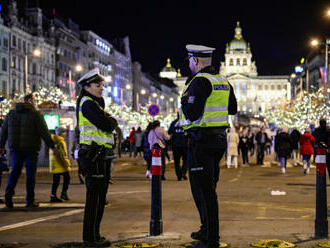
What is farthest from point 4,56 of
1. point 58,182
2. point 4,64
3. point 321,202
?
point 321,202

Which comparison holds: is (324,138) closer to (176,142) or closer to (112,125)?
(176,142)

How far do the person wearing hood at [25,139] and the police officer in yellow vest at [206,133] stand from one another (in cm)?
482

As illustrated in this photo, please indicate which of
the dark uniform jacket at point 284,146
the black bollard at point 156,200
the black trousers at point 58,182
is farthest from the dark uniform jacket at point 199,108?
the dark uniform jacket at point 284,146

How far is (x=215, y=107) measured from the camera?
6.36m

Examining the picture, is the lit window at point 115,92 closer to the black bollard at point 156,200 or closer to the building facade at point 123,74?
the building facade at point 123,74

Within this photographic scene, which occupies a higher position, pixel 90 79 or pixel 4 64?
pixel 4 64

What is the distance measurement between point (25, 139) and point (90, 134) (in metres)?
4.19

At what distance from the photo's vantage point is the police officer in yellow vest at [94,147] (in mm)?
6730

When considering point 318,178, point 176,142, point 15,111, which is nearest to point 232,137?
point 176,142

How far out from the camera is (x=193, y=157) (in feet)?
20.6

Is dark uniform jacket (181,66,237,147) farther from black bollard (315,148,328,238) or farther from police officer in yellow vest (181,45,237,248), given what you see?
black bollard (315,148,328,238)

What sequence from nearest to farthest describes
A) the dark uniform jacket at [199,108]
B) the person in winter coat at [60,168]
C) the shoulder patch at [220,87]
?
the dark uniform jacket at [199,108] → the shoulder patch at [220,87] → the person in winter coat at [60,168]

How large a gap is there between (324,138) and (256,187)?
2299mm

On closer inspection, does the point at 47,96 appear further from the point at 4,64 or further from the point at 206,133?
the point at 206,133
